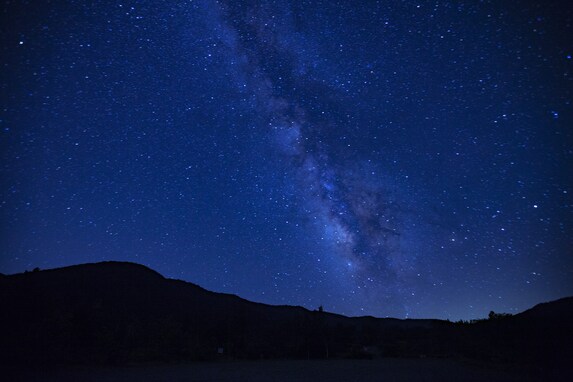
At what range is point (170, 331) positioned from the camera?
33344mm

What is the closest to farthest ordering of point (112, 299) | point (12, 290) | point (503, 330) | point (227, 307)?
1. point (12, 290)
2. point (503, 330)
3. point (112, 299)
4. point (227, 307)

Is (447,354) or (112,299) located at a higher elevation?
(112,299)

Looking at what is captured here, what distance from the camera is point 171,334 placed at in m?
32.7

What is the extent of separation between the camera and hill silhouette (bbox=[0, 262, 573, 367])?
82.5 ft

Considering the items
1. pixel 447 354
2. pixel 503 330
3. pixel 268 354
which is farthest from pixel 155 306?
pixel 503 330

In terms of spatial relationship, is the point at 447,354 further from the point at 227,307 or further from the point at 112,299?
the point at 112,299

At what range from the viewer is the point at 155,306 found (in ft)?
153

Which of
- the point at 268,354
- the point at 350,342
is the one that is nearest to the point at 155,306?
the point at 268,354

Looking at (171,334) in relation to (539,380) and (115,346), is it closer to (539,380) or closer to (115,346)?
(115,346)

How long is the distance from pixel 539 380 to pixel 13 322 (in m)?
38.7

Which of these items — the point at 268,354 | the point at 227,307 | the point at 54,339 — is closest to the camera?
the point at 54,339

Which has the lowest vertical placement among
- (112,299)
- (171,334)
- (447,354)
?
(447,354)

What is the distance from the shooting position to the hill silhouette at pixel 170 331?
25.1m

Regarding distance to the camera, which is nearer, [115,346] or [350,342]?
[115,346]
